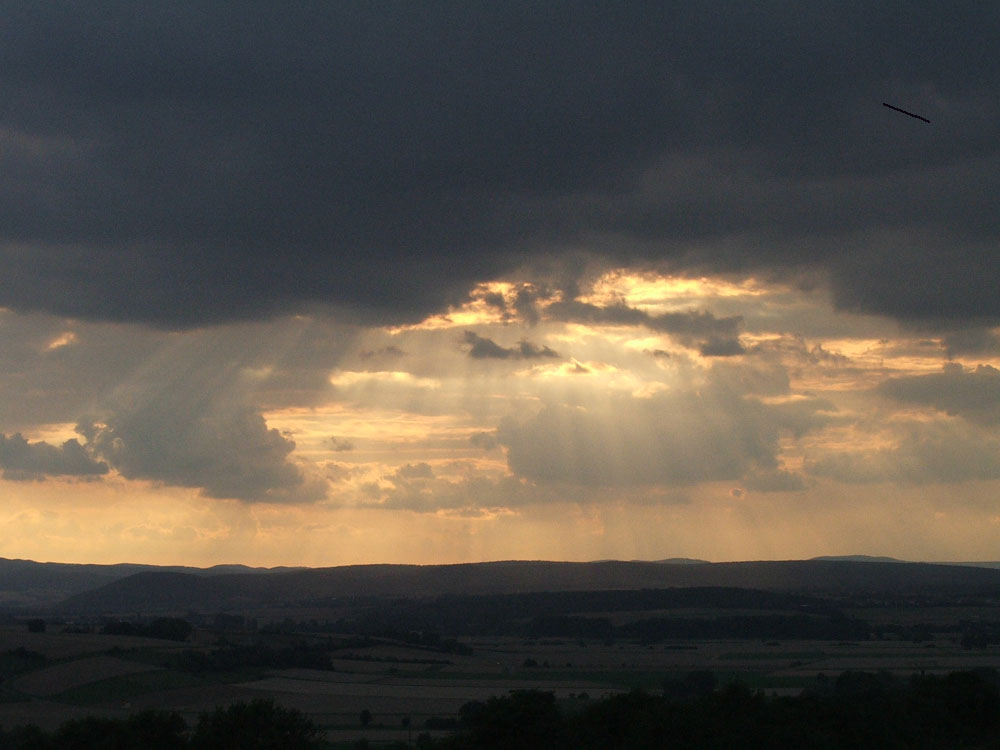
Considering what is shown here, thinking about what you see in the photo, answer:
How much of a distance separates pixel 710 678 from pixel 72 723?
2843 inches

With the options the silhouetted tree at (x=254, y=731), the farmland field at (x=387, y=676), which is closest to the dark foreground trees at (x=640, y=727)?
the silhouetted tree at (x=254, y=731)

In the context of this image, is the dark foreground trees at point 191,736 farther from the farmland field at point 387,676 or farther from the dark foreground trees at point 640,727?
the farmland field at point 387,676

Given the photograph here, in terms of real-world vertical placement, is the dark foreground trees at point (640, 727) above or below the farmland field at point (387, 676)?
above

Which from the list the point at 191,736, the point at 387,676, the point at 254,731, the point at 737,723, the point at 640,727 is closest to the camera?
the point at 254,731

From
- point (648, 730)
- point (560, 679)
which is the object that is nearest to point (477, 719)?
point (648, 730)

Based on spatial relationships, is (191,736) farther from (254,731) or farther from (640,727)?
(640,727)

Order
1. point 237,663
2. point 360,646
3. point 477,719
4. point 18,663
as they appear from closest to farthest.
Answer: point 477,719 < point 18,663 < point 237,663 < point 360,646

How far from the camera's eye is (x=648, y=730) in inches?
2800

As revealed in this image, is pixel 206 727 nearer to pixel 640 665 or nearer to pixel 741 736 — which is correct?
pixel 741 736

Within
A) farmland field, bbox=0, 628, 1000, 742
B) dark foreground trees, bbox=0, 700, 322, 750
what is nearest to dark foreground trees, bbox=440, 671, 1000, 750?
dark foreground trees, bbox=0, 700, 322, 750

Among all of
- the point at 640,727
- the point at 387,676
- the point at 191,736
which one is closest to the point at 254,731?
the point at 191,736

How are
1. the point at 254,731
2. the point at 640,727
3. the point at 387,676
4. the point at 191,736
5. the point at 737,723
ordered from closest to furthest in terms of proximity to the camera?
the point at 254,731 → the point at 737,723 → the point at 640,727 → the point at 191,736 → the point at 387,676

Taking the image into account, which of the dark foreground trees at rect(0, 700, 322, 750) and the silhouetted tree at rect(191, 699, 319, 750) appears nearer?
the dark foreground trees at rect(0, 700, 322, 750)

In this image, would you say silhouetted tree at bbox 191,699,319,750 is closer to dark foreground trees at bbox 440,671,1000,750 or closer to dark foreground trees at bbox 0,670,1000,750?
dark foreground trees at bbox 0,670,1000,750
